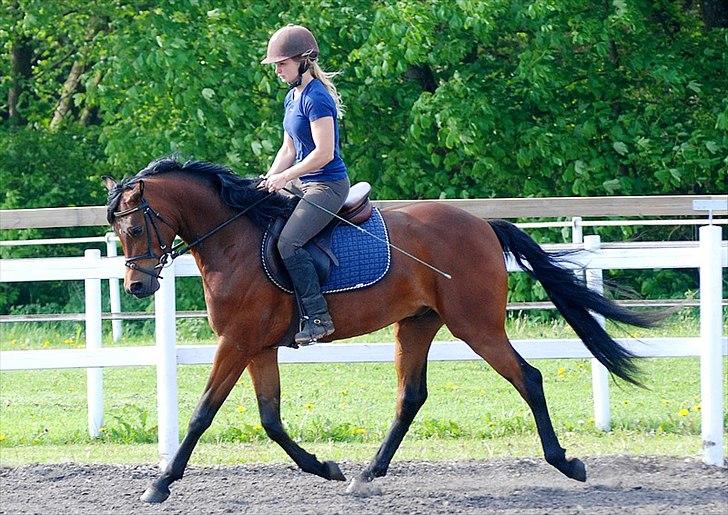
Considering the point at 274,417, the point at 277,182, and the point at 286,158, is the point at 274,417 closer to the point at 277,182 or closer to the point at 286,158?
the point at 277,182

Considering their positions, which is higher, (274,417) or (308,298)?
(308,298)

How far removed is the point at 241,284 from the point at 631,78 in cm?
1139

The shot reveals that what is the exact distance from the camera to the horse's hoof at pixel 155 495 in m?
6.10

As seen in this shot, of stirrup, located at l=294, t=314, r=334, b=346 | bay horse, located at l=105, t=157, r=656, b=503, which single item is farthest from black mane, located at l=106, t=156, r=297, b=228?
stirrup, located at l=294, t=314, r=334, b=346

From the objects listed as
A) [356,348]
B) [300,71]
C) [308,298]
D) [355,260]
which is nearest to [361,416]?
[356,348]

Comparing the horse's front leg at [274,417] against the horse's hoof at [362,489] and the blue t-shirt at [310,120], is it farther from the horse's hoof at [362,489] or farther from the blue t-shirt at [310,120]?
the blue t-shirt at [310,120]

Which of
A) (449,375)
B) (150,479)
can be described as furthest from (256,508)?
(449,375)

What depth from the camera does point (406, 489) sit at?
648 cm

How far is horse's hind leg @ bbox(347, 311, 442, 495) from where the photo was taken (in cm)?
679

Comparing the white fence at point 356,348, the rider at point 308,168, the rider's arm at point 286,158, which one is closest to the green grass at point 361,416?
the white fence at point 356,348

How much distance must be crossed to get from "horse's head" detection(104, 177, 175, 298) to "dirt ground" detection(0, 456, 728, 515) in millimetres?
1140

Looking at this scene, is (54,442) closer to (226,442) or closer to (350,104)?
(226,442)

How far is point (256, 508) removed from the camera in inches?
236

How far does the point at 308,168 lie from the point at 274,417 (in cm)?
140
